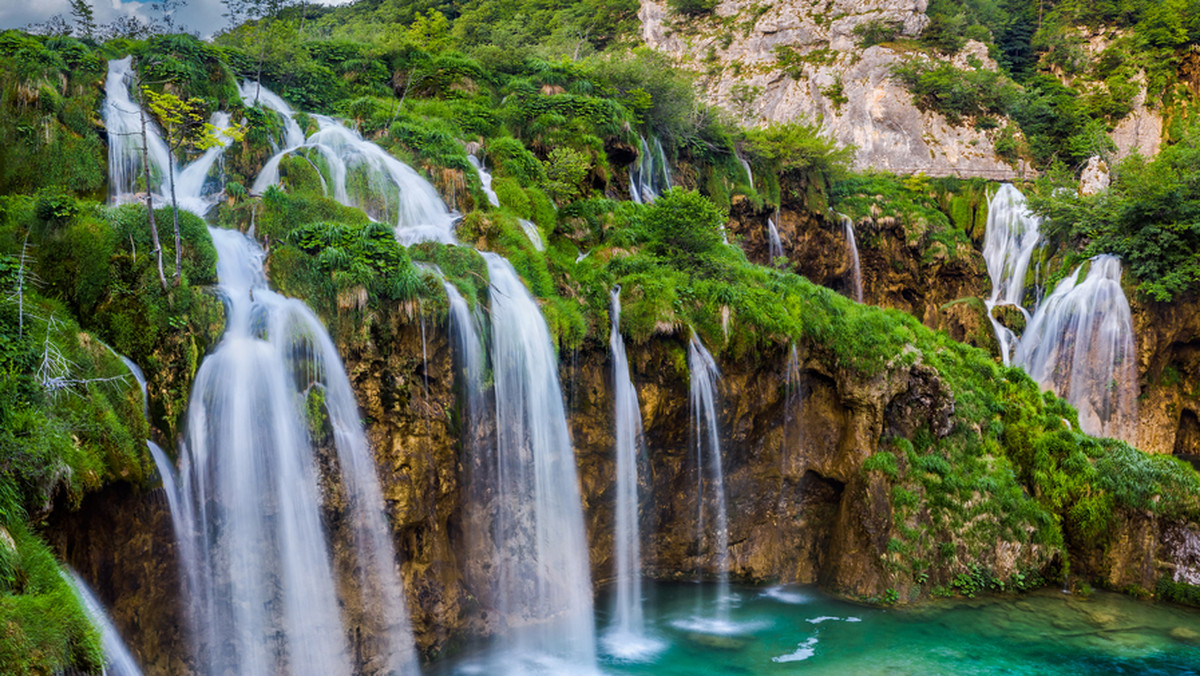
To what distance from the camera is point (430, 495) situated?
10023mm

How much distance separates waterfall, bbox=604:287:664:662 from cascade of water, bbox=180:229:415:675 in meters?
4.24

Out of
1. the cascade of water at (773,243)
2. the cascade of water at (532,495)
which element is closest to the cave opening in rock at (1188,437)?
the cascade of water at (773,243)

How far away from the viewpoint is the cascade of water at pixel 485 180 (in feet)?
47.1

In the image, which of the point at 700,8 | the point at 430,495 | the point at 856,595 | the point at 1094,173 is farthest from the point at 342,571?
the point at 700,8

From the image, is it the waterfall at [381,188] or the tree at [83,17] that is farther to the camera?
the tree at [83,17]

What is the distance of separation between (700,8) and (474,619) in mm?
44140

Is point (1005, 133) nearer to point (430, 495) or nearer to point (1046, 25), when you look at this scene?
point (1046, 25)

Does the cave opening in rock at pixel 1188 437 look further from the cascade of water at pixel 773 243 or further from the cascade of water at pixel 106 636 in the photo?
the cascade of water at pixel 106 636

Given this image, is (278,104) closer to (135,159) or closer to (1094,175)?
(135,159)

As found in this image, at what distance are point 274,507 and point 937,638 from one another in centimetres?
1080

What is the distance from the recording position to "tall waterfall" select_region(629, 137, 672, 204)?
19359mm

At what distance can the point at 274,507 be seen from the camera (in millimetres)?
8422

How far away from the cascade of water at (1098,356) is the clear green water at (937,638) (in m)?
9.60

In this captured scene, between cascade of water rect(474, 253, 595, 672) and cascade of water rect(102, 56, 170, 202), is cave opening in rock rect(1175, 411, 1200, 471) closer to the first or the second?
cascade of water rect(474, 253, 595, 672)
